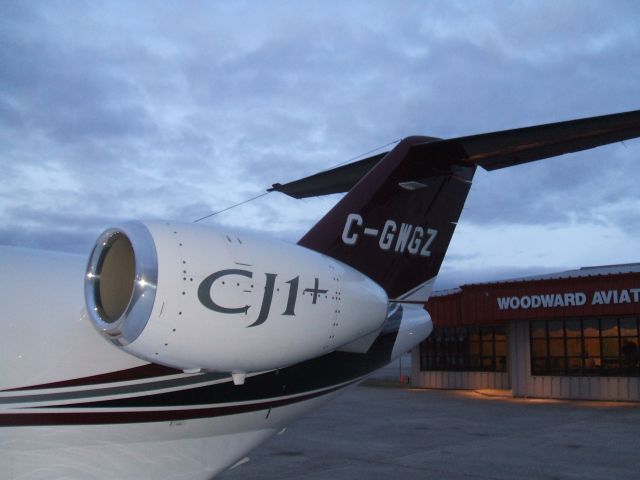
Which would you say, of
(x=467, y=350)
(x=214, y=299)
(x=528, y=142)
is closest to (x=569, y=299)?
(x=467, y=350)

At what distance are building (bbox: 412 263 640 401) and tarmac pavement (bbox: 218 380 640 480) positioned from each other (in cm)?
176

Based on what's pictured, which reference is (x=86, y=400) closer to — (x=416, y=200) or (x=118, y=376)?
(x=118, y=376)

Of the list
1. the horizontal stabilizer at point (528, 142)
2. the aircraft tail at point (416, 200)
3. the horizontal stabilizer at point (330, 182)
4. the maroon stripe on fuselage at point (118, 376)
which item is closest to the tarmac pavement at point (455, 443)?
the horizontal stabilizer at point (330, 182)

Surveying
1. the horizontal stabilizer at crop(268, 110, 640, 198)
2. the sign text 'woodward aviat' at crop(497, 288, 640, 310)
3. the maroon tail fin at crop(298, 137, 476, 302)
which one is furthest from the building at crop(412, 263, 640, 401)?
the horizontal stabilizer at crop(268, 110, 640, 198)

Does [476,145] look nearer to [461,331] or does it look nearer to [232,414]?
[232,414]

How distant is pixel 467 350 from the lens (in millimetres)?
25375

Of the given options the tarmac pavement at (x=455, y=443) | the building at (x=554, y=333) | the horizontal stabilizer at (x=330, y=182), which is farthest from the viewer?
the building at (x=554, y=333)

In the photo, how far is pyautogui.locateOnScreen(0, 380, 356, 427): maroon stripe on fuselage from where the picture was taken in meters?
4.42

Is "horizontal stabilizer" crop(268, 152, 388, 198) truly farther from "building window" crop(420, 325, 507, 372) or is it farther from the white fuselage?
"building window" crop(420, 325, 507, 372)

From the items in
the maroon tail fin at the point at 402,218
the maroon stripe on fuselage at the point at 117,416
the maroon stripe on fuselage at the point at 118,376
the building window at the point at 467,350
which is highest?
the maroon tail fin at the point at 402,218

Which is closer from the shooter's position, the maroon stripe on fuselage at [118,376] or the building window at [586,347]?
the maroon stripe on fuselage at [118,376]

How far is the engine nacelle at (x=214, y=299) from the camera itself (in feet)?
13.2

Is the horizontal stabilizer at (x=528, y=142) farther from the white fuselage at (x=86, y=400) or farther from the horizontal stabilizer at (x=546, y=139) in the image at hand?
the white fuselage at (x=86, y=400)

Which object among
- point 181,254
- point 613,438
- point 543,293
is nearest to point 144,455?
point 181,254
